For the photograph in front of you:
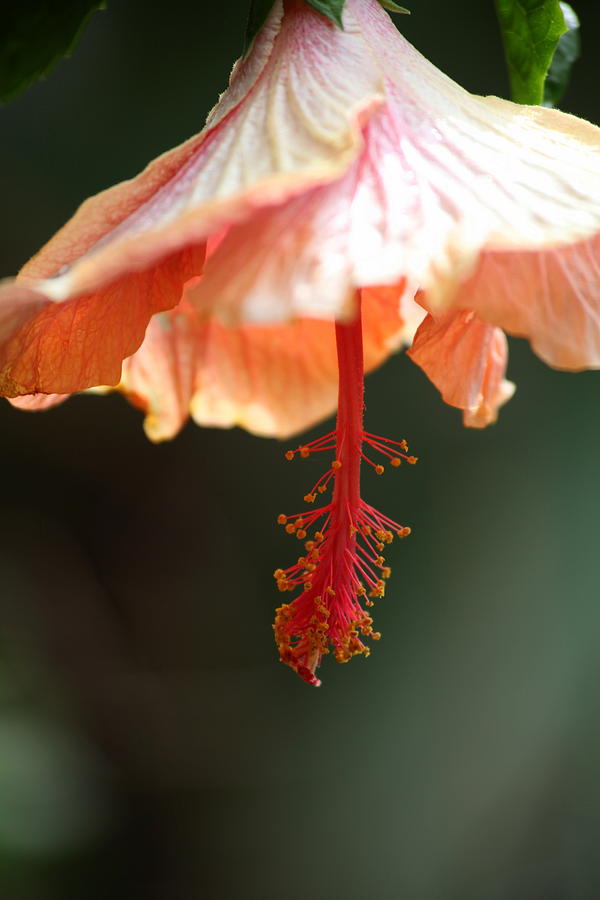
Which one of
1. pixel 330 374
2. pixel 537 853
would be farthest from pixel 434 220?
pixel 537 853

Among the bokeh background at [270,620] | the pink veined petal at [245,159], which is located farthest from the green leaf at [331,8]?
the bokeh background at [270,620]

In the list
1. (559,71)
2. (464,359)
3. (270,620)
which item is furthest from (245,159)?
(270,620)

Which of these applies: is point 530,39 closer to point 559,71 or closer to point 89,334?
point 559,71

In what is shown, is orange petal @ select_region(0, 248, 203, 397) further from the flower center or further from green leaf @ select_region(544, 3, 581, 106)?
green leaf @ select_region(544, 3, 581, 106)

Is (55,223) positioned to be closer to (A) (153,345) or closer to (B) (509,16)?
(A) (153,345)

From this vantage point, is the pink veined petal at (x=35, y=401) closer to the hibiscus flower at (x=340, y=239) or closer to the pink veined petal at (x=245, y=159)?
the hibiscus flower at (x=340, y=239)
